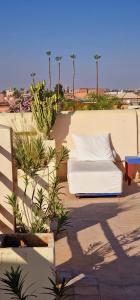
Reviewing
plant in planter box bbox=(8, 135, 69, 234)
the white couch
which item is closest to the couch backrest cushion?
the white couch

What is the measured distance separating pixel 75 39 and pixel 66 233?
2467 cm

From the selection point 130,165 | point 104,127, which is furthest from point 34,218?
point 104,127

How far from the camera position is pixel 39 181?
530 cm

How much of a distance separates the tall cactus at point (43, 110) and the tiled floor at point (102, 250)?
81.8 inches

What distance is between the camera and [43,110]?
9.25m

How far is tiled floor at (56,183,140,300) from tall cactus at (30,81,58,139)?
2.08 metres

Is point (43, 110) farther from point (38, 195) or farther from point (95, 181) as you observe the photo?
point (38, 195)

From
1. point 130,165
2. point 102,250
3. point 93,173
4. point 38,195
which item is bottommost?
point 102,250

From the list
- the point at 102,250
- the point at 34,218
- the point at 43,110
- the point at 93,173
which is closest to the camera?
the point at 34,218

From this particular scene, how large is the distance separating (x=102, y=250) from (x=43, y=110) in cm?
464

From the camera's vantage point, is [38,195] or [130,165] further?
[130,165]

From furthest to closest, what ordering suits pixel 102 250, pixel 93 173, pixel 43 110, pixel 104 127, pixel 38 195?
1. pixel 104 127
2. pixel 43 110
3. pixel 93 173
4. pixel 102 250
5. pixel 38 195

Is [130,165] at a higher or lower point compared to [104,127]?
lower

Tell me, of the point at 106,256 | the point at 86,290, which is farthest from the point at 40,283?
the point at 106,256
